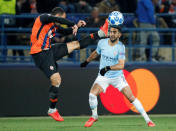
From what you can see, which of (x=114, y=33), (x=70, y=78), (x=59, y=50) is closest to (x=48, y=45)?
(x=59, y=50)

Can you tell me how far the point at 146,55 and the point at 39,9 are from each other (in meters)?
3.95

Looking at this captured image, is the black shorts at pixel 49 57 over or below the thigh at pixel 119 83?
over

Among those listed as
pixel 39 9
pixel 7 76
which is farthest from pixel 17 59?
pixel 39 9

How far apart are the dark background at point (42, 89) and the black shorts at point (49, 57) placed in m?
2.13

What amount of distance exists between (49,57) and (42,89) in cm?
234

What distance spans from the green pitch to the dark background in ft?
1.31

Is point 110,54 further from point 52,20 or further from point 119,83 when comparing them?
point 52,20

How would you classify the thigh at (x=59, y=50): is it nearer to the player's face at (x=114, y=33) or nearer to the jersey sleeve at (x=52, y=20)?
the jersey sleeve at (x=52, y=20)

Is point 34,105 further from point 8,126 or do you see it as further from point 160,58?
point 160,58

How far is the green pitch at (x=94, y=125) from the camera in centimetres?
991

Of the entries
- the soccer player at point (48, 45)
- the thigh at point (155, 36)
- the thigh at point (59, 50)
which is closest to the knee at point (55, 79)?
the soccer player at point (48, 45)

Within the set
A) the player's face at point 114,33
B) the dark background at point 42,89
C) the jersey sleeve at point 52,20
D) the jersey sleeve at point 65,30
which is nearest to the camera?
the player's face at point 114,33

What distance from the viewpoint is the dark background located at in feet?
41.8

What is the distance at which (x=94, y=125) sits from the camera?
10.5m
